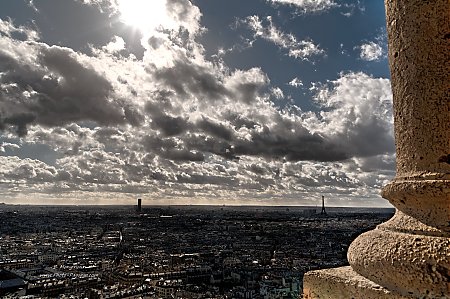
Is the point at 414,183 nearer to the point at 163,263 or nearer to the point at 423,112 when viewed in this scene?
the point at 423,112

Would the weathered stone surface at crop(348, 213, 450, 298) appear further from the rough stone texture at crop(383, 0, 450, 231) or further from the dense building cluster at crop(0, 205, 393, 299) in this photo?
the dense building cluster at crop(0, 205, 393, 299)

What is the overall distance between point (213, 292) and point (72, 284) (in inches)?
473

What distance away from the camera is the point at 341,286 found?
169 centimetres

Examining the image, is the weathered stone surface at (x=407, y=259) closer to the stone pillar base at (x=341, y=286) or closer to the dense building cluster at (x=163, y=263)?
the stone pillar base at (x=341, y=286)

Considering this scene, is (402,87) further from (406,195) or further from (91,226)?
(91,226)

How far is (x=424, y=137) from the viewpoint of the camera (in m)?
1.66

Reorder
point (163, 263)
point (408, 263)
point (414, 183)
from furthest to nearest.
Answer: point (163, 263)
point (414, 183)
point (408, 263)

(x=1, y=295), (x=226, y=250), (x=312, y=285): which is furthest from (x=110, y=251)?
(x=312, y=285)

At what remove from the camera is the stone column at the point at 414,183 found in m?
1.51

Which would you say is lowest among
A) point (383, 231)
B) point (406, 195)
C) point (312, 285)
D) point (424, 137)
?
point (312, 285)

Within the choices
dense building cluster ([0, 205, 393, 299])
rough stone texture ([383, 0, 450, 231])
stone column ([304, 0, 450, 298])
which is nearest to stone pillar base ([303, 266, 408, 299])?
stone column ([304, 0, 450, 298])

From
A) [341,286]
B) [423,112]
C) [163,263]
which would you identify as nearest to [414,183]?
[423,112]

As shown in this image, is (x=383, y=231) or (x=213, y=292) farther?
(x=213, y=292)

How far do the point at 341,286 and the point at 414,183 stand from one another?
1.45 feet
